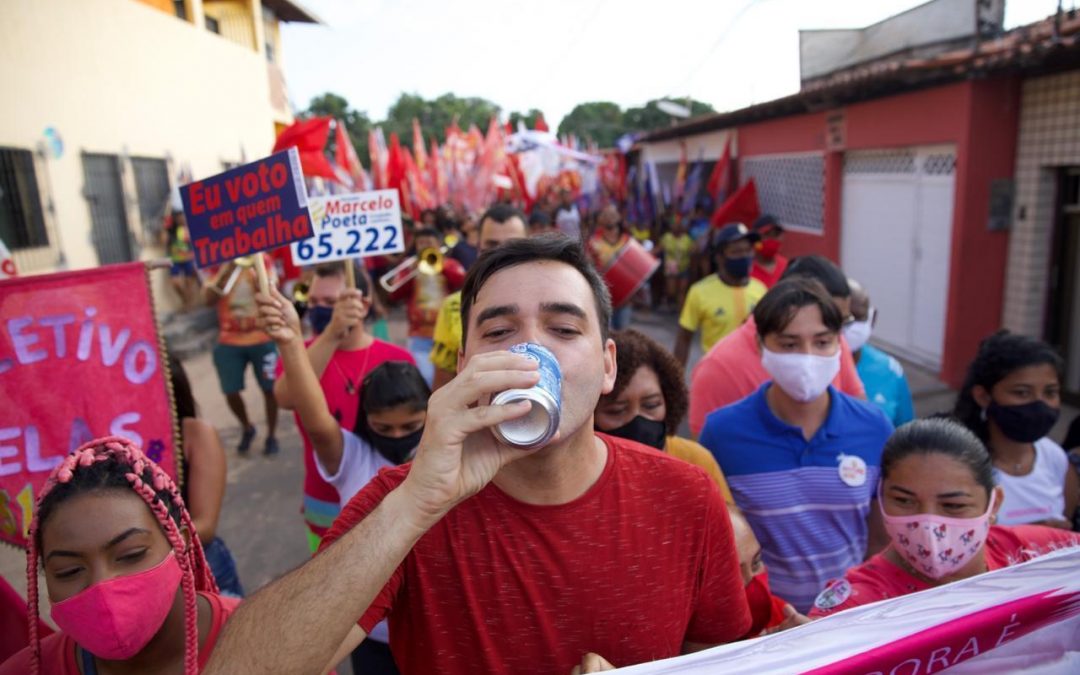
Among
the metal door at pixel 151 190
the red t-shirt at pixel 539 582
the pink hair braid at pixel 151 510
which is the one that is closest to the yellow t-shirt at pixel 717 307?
the red t-shirt at pixel 539 582

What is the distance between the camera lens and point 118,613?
5.07ft

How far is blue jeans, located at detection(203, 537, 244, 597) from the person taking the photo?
269 centimetres

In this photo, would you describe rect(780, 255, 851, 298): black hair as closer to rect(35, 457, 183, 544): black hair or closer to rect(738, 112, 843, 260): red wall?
rect(35, 457, 183, 544): black hair

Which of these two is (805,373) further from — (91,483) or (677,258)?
(677,258)

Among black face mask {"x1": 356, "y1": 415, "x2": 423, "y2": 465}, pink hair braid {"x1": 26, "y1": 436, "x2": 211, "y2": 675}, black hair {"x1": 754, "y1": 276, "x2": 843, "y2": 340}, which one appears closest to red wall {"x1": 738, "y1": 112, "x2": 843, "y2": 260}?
black hair {"x1": 754, "y1": 276, "x2": 843, "y2": 340}

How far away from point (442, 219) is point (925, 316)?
19.8 feet

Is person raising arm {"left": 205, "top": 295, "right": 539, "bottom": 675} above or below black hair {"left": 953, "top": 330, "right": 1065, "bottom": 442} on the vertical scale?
above

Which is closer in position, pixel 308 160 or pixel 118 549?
pixel 118 549

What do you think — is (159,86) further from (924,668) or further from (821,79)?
(924,668)

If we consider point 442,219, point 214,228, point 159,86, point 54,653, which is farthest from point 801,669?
point 159,86

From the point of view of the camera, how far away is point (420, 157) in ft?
54.0

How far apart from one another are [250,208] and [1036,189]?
6891 mm

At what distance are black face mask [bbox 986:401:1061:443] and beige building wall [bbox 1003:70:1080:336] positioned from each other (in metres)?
4.81

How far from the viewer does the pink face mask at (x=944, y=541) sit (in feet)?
5.99
